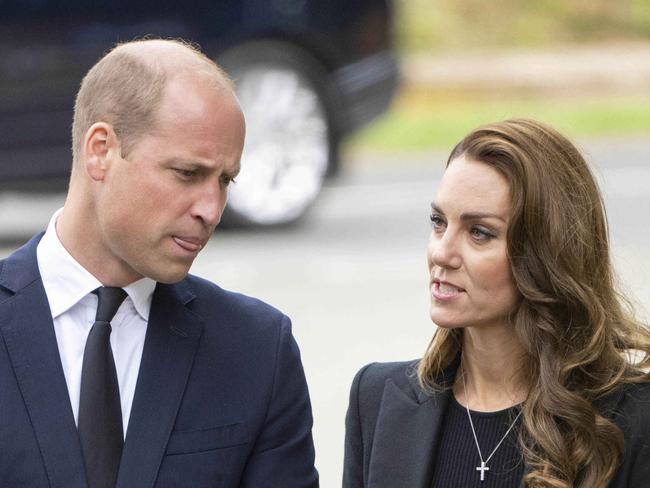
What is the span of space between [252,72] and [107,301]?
281 inches

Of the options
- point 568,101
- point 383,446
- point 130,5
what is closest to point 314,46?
point 130,5

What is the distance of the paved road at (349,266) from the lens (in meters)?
7.27

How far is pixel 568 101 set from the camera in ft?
58.3

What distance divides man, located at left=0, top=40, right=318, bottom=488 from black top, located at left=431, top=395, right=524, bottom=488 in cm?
32

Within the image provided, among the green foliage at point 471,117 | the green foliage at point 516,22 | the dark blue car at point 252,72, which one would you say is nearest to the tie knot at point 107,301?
the dark blue car at point 252,72

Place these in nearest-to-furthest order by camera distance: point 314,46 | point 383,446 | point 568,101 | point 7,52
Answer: point 383,446 < point 7,52 < point 314,46 < point 568,101

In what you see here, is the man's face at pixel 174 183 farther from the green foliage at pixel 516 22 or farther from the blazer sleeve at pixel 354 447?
the green foliage at pixel 516 22

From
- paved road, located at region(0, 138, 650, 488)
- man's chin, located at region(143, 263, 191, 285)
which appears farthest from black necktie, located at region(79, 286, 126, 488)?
paved road, located at region(0, 138, 650, 488)

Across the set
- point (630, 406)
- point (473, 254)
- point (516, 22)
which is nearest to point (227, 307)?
point (473, 254)

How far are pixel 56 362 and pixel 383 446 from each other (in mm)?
817

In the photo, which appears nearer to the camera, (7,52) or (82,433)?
(82,433)

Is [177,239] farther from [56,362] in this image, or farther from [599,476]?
[599,476]

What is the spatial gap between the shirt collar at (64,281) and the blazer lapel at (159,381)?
68 mm

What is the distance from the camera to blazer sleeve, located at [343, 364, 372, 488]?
3482mm
